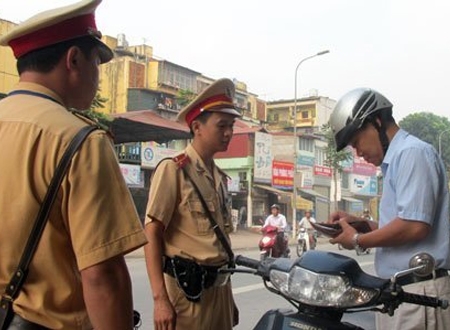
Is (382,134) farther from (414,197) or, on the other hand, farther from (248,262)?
(248,262)

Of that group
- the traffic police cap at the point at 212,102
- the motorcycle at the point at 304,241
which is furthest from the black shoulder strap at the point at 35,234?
the motorcycle at the point at 304,241

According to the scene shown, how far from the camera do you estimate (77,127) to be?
4.46ft

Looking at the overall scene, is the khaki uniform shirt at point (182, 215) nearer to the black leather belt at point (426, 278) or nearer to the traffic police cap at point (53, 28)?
the black leather belt at point (426, 278)

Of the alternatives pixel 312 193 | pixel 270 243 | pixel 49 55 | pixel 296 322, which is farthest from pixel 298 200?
pixel 49 55

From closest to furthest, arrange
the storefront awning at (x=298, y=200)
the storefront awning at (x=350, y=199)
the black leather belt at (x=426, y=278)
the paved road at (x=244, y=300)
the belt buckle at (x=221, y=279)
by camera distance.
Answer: the black leather belt at (x=426, y=278)
the belt buckle at (x=221, y=279)
the paved road at (x=244, y=300)
the storefront awning at (x=298, y=200)
the storefront awning at (x=350, y=199)

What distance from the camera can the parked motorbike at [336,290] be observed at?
167cm

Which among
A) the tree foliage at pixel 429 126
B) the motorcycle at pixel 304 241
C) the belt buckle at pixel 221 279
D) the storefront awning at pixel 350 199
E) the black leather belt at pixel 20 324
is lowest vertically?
the storefront awning at pixel 350 199

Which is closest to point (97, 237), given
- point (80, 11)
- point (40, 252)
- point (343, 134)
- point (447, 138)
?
point (40, 252)

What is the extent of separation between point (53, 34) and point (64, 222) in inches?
18.6

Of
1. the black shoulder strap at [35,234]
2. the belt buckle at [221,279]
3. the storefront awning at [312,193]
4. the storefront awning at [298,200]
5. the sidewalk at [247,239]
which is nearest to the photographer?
the black shoulder strap at [35,234]

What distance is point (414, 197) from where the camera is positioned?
196cm

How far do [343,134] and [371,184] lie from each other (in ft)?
147

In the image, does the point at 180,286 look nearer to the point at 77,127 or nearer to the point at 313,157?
the point at 77,127

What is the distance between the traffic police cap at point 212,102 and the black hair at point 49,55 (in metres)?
1.32
